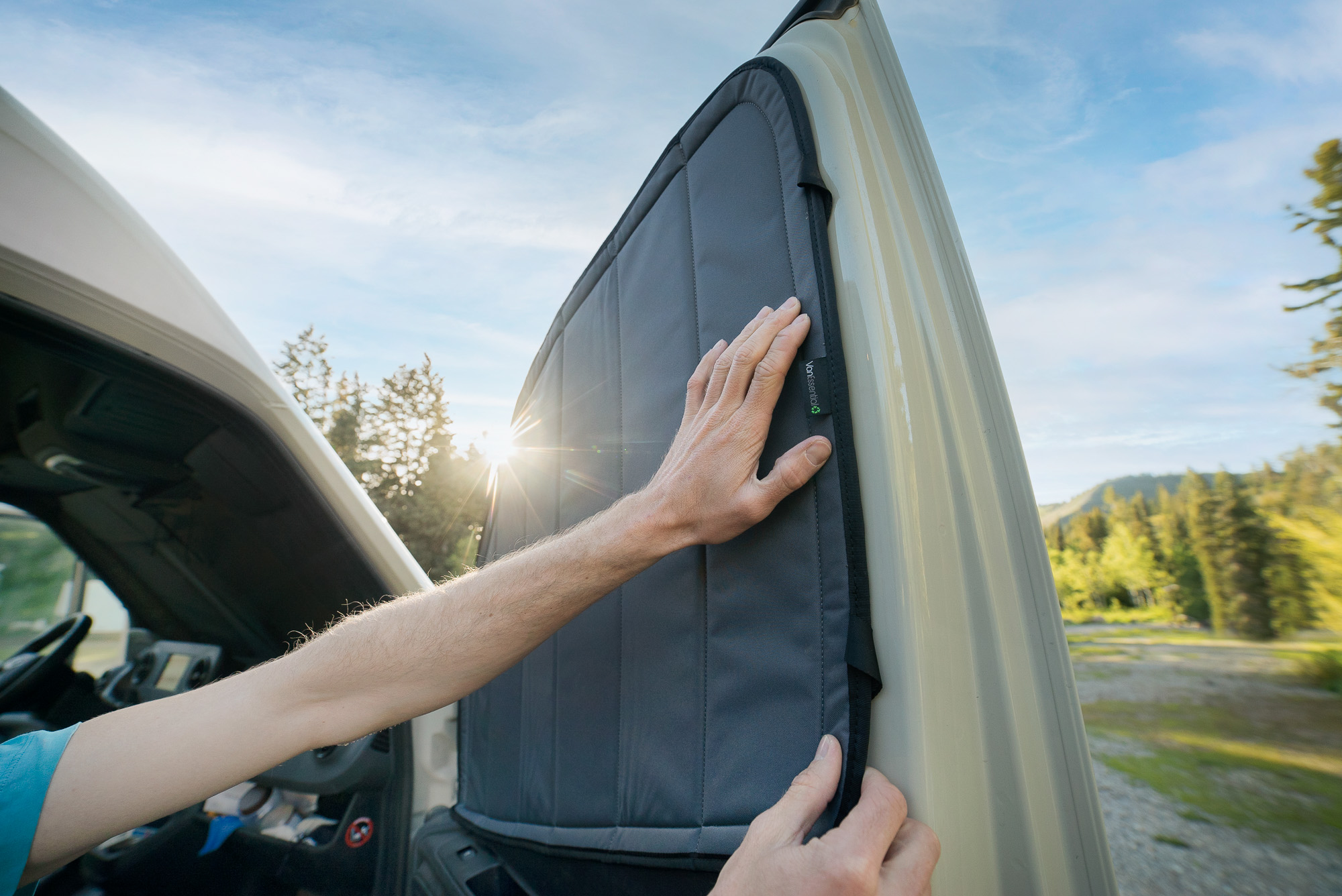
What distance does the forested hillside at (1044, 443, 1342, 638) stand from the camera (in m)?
3.29

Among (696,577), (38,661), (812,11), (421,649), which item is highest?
(812,11)

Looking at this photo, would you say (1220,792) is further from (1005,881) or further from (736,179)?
(736,179)

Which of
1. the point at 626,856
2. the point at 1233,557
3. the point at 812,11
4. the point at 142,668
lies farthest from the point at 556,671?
the point at 1233,557

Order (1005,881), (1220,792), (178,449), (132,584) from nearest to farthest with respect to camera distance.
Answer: (1005,881)
(178,449)
(1220,792)
(132,584)

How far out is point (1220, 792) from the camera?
2895 millimetres

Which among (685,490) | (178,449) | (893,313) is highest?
(178,449)

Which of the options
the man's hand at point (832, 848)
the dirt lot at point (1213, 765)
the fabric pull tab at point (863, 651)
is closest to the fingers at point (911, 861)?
the man's hand at point (832, 848)

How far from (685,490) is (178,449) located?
2.53 m

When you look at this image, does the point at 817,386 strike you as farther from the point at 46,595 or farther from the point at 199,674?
the point at 46,595

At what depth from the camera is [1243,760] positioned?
3055 mm

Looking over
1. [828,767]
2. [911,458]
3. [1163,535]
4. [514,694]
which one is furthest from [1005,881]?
[1163,535]

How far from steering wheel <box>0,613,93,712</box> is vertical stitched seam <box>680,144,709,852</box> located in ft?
11.0

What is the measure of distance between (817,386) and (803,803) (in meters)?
0.51

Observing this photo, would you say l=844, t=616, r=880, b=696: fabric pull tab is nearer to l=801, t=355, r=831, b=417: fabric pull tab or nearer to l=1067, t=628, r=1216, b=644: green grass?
l=801, t=355, r=831, b=417: fabric pull tab
